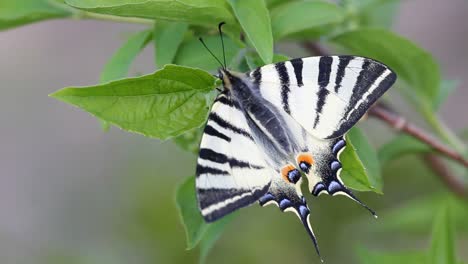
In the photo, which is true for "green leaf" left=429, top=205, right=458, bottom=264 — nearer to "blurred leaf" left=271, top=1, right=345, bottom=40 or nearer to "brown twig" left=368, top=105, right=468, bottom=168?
"brown twig" left=368, top=105, right=468, bottom=168

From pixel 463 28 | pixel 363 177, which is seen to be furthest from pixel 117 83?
pixel 463 28

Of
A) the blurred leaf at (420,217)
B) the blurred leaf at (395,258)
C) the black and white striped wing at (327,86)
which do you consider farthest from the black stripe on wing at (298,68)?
the blurred leaf at (420,217)

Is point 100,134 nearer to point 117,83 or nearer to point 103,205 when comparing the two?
point 103,205

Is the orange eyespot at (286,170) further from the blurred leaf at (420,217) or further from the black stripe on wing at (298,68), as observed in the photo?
the blurred leaf at (420,217)

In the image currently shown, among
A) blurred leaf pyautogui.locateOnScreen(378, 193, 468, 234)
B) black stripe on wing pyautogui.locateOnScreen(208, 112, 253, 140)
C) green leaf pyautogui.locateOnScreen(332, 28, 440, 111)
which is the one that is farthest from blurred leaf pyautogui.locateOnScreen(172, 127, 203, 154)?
blurred leaf pyautogui.locateOnScreen(378, 193, 468, 234)

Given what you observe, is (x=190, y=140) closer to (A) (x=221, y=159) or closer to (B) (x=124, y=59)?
(A) (x=221, y=159)

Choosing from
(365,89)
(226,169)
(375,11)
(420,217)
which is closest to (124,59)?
(226,169)
